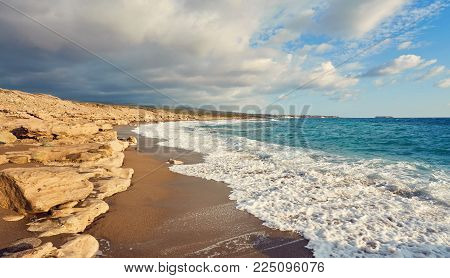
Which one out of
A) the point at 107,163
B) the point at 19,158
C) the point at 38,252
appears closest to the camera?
the point at 38,252

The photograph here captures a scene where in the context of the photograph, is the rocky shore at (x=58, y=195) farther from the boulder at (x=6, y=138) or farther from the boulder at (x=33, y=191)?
the boulder at (x=6, y=138)

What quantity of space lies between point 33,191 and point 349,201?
9.42m

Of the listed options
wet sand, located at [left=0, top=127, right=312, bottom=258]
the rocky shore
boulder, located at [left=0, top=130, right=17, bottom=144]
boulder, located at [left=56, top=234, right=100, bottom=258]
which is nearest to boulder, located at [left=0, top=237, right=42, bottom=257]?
the rocky shore

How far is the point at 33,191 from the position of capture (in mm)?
7234

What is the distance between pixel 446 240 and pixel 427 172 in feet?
28.3

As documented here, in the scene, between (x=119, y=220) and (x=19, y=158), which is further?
(x=19, y=158)

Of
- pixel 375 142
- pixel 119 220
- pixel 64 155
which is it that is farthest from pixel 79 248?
pixel 375 142

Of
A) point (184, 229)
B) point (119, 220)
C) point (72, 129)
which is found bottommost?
point (184, 229)

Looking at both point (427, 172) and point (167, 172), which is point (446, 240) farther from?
point (167, 172)

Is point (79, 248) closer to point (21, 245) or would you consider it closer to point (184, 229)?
point (21, 245)

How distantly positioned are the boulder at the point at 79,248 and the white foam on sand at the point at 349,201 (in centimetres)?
428

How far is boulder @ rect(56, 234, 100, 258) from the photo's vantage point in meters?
5.44

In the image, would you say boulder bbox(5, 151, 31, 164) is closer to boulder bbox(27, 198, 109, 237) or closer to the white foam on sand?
boulder bbox(27, 198, 109, 237)
